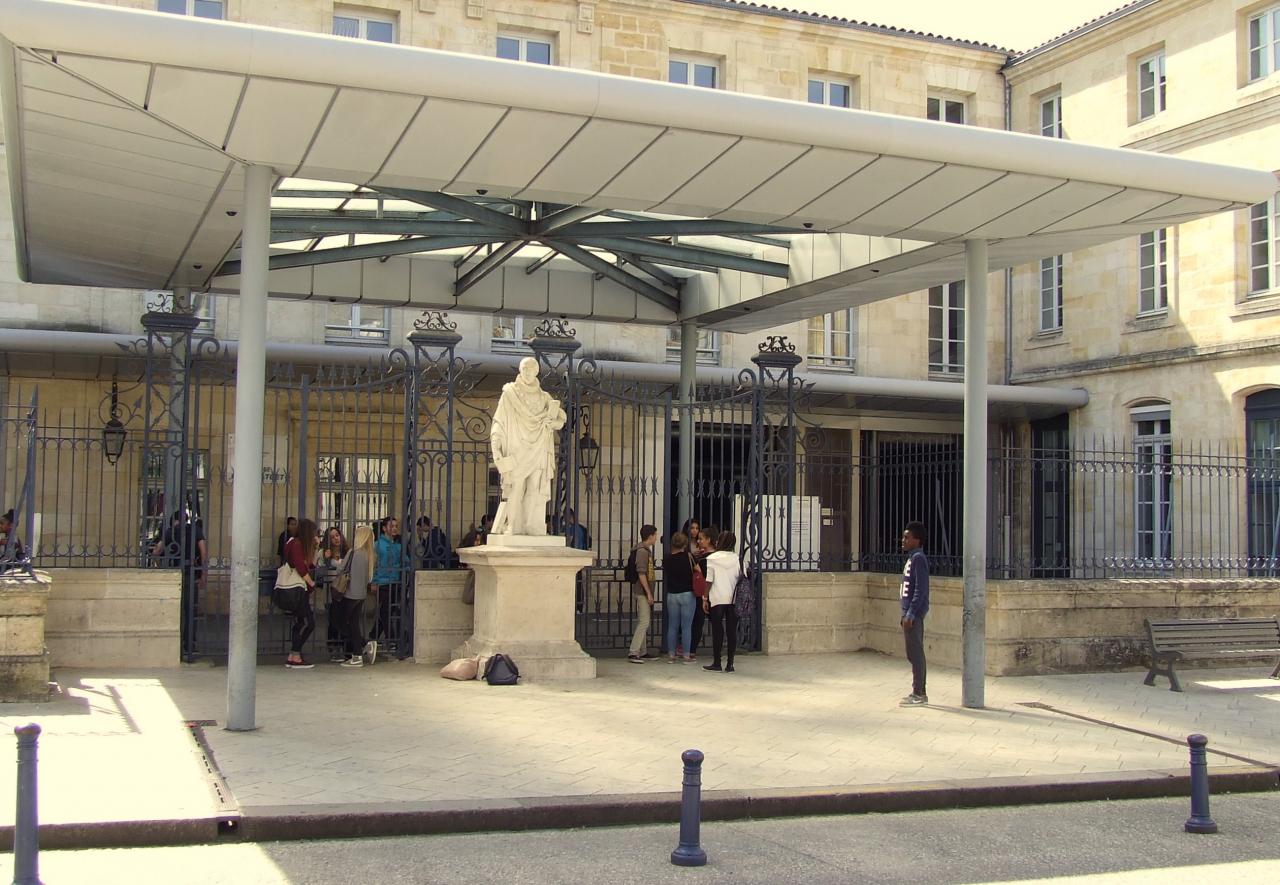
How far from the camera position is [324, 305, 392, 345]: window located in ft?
72.2

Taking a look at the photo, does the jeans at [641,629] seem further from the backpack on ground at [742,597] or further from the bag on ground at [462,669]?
the bag on ground at [462,669]

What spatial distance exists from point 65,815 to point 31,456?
4880 mm

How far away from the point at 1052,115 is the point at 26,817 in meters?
24.4

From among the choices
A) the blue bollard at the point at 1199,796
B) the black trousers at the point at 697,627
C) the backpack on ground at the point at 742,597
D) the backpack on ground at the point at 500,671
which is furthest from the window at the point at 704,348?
the blue bollard at the point at 1199,796

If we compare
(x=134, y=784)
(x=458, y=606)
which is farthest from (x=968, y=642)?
(x=134, y=784)

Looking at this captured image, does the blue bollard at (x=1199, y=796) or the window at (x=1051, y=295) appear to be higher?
the window at (x=1051, y=295)

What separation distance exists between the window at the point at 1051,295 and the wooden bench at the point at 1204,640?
40.0 ft

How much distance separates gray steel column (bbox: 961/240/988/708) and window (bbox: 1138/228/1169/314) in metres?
12.5

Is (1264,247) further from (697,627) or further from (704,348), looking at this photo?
(697,627)

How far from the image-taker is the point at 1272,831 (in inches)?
301

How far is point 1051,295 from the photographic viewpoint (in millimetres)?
25672

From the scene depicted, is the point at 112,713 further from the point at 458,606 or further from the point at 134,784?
the point at 458,606

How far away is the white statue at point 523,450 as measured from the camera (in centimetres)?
1284

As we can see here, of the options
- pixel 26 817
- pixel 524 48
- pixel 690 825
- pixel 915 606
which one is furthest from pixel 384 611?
pixel 524 48
